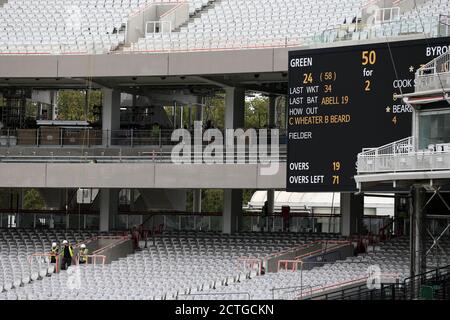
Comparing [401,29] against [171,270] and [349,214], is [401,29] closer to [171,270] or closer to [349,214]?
[349,214]

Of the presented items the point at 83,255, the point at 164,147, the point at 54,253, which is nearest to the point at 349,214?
the point at 164,147

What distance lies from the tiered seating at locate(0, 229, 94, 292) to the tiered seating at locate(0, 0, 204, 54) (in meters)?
5.82

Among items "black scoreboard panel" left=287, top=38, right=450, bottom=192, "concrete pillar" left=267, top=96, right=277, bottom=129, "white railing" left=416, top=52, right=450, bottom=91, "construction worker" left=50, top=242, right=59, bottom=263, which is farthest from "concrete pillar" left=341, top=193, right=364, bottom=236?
"white railing" left=416, top=52, right=450, bottom=91

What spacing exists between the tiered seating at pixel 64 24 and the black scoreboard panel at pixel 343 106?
11331mm

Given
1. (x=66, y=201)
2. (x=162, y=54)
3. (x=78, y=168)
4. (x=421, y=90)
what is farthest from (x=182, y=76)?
(x=421, y=90)

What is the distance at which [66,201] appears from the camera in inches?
1955

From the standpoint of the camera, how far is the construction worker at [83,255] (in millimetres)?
39594

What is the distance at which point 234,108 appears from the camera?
143ft

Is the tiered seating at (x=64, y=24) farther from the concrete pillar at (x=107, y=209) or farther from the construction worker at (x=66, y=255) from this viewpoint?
the construction worker at (x=66, y=255)

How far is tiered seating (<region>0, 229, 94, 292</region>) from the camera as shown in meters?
38.6

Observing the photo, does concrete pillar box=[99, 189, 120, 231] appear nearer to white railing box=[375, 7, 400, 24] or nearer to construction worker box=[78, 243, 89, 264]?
construction worker box=[78, 243, 89, 264]

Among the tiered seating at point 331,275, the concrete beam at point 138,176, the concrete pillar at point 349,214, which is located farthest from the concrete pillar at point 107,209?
the tiered seating at point 331,275

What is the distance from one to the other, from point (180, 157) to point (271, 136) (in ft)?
9.26

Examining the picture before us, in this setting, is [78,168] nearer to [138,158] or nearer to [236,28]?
[138,158]
